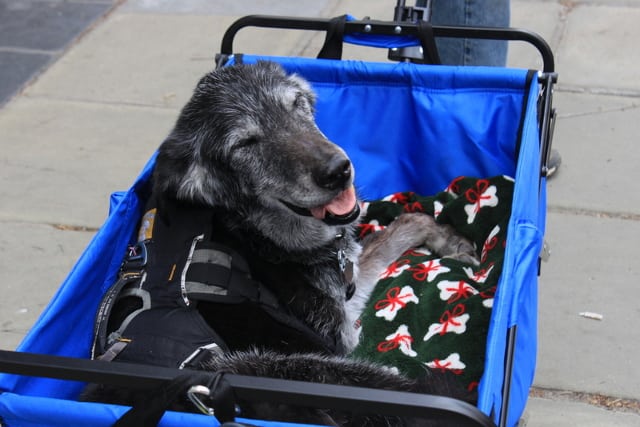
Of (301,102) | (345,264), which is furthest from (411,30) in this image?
(345,264)

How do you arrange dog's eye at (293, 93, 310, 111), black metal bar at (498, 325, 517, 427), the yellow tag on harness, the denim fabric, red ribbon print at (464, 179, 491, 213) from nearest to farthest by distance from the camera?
black metal bar at (498, 325, 517, 427)
the yellow tag on harness
dog's eye at (293, 93, 310, 111)
red ribbon print at (464, 179, 491, 213)
the denim fabric

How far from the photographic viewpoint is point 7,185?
194 inches

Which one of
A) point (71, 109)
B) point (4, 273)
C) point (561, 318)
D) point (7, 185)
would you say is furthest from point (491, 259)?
point (71, 109)

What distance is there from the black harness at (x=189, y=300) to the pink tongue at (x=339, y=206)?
307mm

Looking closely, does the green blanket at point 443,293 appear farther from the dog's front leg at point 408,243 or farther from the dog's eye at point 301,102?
the dog's eye at point 301,102

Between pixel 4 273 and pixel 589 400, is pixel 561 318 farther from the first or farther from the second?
pixel 4 273

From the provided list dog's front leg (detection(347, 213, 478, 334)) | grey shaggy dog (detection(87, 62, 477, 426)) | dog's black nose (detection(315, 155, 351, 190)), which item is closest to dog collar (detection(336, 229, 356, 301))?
grey shaggy dog (detection(87, 62, 477, 426))

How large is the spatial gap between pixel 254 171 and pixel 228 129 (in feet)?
0.57

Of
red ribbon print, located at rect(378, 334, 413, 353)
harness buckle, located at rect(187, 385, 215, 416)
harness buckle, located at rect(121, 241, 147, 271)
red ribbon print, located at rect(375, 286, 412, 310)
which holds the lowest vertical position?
red ribbon print, located at rect(378, 334, 413, 353)

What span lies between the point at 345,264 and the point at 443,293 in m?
0.47

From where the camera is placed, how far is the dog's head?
2.83 meters

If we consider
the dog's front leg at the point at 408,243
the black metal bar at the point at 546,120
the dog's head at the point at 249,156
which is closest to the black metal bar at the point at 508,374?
the dog's head at the point at 249,156

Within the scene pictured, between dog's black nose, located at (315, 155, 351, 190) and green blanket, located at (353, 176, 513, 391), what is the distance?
2.37 feet

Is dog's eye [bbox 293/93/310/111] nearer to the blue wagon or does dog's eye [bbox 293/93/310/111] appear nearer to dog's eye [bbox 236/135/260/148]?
dog's eye [bbox 236/135/260/148]
